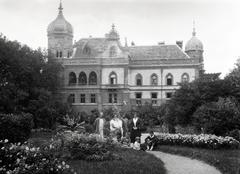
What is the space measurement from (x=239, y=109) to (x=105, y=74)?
40.6 m

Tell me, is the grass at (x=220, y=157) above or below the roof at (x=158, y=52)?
below

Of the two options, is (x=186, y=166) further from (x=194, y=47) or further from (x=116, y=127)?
(x=194, y=47)

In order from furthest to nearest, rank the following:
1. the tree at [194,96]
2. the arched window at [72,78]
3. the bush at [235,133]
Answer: the arched window at [72,78]
the tree at [194,96]
the bush at [235,133]

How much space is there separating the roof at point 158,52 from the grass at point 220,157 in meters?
45.9

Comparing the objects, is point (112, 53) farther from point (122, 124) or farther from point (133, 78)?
point (122, 124)

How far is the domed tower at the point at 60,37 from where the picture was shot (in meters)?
67.4

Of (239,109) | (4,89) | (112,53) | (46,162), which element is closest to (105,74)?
(112,53)

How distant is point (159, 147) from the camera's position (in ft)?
74.4

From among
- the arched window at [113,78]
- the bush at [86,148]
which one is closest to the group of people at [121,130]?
the bush at [86,148]

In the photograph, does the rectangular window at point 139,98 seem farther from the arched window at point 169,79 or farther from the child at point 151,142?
the child at point 151,142

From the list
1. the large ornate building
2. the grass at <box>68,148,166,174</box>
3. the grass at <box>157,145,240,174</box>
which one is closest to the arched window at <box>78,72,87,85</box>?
the large ornate building

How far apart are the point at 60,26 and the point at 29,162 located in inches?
2294

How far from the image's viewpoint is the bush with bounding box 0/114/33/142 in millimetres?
16078

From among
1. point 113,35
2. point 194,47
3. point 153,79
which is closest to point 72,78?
point 113,35
